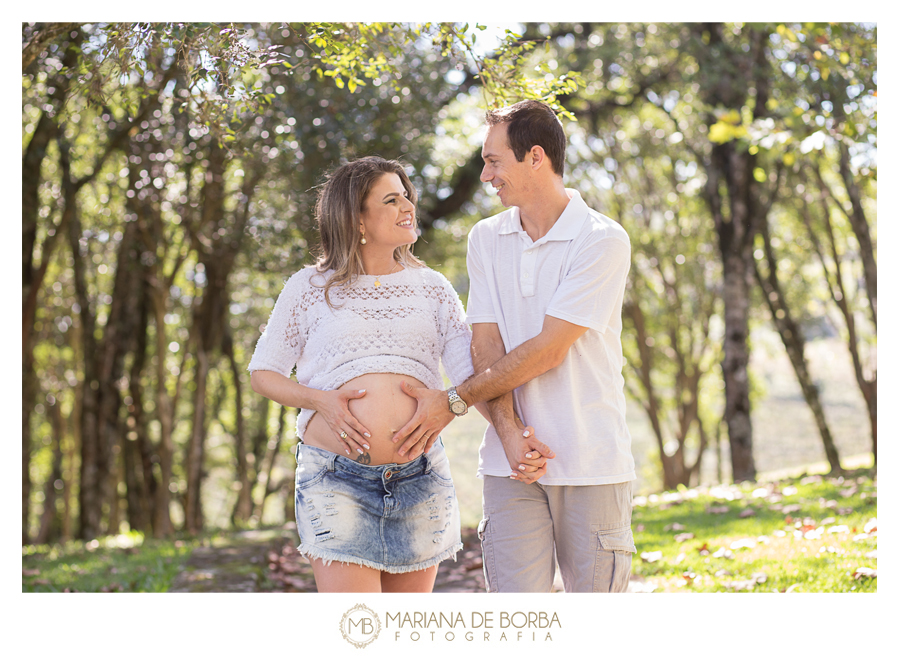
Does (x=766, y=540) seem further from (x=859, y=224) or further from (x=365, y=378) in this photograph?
(x=859, y=224)

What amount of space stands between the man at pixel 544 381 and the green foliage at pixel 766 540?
1746mm

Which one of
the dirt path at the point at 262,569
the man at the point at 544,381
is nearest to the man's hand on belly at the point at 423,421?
A: the man at the point at 544,381

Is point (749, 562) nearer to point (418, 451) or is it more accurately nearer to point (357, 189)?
point (418, 451)

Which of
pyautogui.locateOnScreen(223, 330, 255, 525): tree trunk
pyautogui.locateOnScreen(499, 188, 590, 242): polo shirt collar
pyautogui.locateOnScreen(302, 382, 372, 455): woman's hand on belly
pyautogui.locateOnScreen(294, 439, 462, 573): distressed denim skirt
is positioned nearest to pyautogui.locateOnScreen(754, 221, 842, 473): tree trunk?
pyautogui.locateOnScreen(223, 330, 255, 525): tree trunk

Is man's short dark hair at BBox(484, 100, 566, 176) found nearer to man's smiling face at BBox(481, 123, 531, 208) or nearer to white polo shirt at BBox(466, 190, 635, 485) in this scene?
man's smiling face at BBox(481, 123, 531, 208)

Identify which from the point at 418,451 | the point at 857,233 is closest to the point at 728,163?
the point at 857,233
